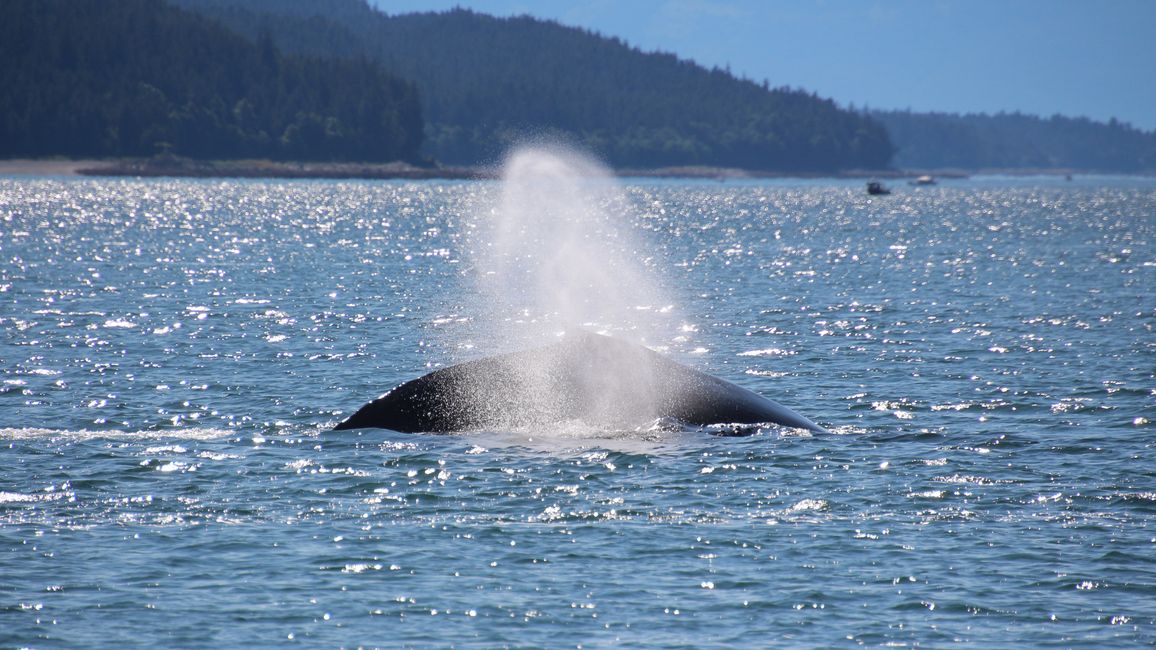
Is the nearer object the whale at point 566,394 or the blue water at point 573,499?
the blue water at point 573,499

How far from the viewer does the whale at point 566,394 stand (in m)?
21.4

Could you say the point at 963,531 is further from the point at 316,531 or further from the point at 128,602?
the point at 128,602

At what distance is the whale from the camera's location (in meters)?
21.4

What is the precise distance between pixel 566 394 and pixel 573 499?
3715mm

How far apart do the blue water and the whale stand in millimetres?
405

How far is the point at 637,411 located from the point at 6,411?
1118cm

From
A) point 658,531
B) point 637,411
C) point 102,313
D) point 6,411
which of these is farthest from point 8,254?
point 658,531

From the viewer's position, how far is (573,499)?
731 inches

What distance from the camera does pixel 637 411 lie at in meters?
22.2

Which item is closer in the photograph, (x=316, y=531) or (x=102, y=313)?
(x=316, y=531)

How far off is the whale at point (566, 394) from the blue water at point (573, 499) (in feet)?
1.33

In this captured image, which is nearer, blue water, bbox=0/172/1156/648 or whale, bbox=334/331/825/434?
blue water, bbox=0/172/1156/648

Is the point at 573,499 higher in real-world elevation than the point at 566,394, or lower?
lower

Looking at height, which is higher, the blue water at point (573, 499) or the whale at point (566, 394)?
the whale at point (566, 394)
